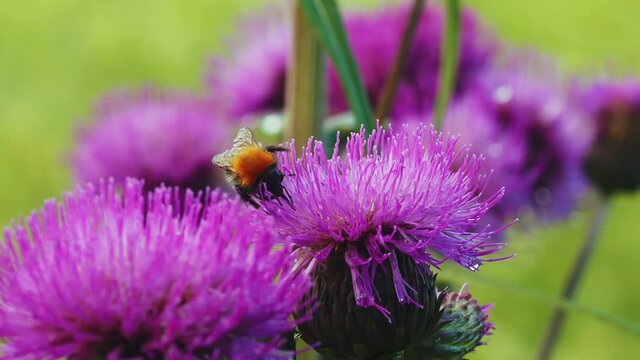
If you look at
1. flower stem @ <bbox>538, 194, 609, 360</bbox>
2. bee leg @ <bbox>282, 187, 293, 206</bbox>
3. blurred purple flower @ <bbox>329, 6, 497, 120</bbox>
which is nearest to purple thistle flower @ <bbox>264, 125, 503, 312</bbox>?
bee leg @ <bbox>282, 187, 293, 206</bbox>

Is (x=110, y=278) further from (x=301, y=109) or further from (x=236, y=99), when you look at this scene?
(x=236, y=99)

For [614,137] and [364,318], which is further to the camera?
[614,137]

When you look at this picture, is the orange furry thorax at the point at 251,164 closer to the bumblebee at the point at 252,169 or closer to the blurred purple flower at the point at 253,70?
the bumblebee at the point at 252,169

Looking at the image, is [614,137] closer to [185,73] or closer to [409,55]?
[409,55]

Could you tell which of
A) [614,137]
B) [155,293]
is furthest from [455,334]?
[614,137]

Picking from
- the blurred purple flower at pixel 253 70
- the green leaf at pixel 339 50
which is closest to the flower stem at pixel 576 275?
the blurred purple flower at pixel 253 70

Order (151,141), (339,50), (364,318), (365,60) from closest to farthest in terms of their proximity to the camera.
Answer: (364,318)
(339,50)
(365,60)
(151,141)
